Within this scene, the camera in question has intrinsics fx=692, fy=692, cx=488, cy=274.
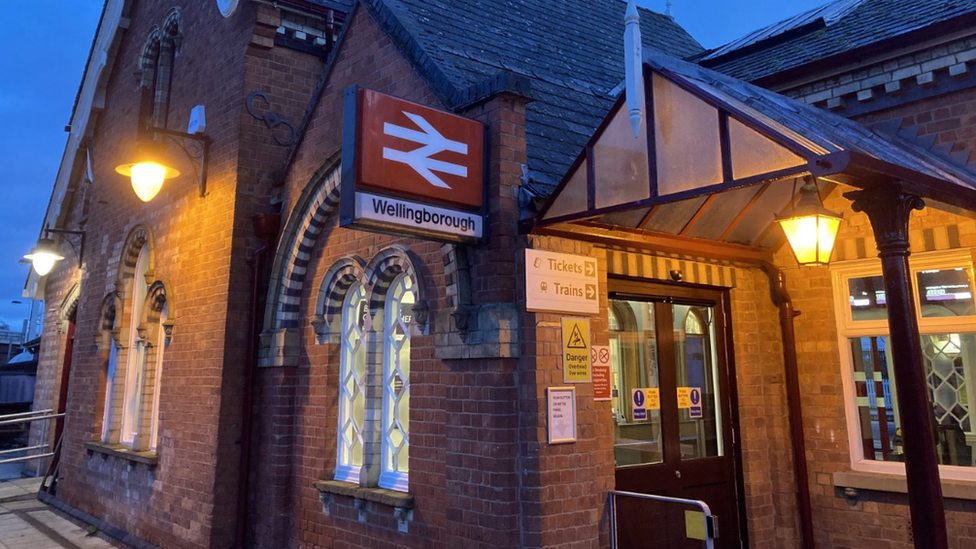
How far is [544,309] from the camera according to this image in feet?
18.5

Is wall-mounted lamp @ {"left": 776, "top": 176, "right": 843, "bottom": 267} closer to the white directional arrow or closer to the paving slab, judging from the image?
the white directional arrow

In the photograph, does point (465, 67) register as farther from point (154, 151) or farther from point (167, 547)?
point (167, 547)

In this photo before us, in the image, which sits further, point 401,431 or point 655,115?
point 401,431

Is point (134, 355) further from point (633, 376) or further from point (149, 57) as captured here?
point (633, 376)

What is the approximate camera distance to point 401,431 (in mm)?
6777

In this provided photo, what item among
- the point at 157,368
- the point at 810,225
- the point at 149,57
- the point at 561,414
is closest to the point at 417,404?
the point at 561,414

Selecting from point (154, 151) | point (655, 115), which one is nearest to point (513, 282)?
point (655, 115)

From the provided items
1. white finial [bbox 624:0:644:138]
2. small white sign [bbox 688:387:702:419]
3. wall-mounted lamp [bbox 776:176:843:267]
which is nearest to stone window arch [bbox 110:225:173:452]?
small white sign [bbox 688:387:702:419]

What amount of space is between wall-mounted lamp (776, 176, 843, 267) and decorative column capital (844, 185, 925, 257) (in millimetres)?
369

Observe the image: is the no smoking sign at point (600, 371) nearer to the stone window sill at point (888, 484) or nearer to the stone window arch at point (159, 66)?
the stone window sill at point (888, 484)

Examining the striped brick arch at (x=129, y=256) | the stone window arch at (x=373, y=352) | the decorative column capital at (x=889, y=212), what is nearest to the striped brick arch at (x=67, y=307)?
the striped brick arch at (x=129, y=256)

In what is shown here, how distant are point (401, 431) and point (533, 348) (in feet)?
6.47

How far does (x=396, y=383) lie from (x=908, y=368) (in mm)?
4407

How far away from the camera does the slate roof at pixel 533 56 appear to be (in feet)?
21.3
